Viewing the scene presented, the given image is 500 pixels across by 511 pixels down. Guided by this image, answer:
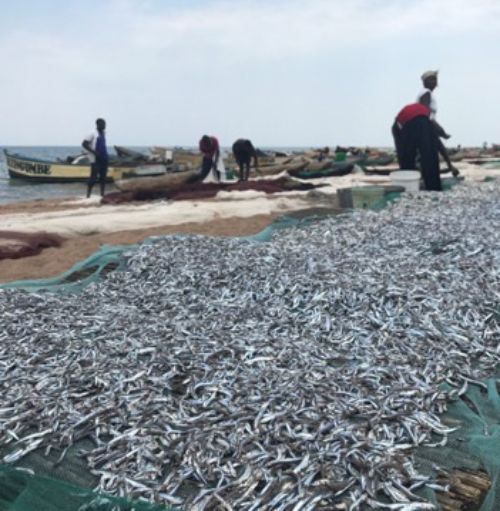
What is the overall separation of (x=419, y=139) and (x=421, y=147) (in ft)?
0.62

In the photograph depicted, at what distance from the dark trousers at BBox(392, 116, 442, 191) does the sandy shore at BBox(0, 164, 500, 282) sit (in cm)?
176

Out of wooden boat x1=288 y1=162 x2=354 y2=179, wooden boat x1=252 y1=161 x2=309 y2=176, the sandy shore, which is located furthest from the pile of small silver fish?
wooden boat x1=252 y1=161 x2=309 y2=176

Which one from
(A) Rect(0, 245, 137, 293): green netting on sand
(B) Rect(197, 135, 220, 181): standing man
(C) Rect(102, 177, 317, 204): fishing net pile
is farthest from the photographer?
(B) Rect(197, 135, 220, 181): standing man

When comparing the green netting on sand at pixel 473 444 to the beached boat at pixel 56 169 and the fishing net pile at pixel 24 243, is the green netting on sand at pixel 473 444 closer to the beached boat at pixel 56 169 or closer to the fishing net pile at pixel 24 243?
the fishing net pile at pixel 24 243

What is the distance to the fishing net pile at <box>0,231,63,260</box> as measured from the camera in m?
8.15

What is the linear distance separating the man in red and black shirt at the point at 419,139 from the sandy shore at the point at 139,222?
1844 mm

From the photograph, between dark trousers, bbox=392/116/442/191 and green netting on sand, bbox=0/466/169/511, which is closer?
green netting on sand, bbox=0/466/169/511

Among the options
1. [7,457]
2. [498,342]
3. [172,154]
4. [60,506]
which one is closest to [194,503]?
[60,506]

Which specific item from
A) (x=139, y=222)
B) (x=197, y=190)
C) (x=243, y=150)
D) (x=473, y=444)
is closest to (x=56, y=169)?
(x=243, y=150)

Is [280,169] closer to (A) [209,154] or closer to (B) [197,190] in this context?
(A) [209,154]

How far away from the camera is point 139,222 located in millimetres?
10383

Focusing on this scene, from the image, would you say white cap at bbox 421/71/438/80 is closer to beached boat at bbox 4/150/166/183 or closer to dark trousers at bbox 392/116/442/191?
dark trousers at bbox 392/116/442/191

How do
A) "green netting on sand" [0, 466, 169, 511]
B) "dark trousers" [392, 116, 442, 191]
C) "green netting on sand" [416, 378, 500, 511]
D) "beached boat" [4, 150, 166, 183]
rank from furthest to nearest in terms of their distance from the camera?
"beached boat" [4, 150, 166, 183]
"dark trousers" [392, 116, 442, 191]
"green netting on sand" [416, 378, 500, 511]
"green netting on sand" [0, 466, 169, 511]

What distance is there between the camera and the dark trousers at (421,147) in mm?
11914
